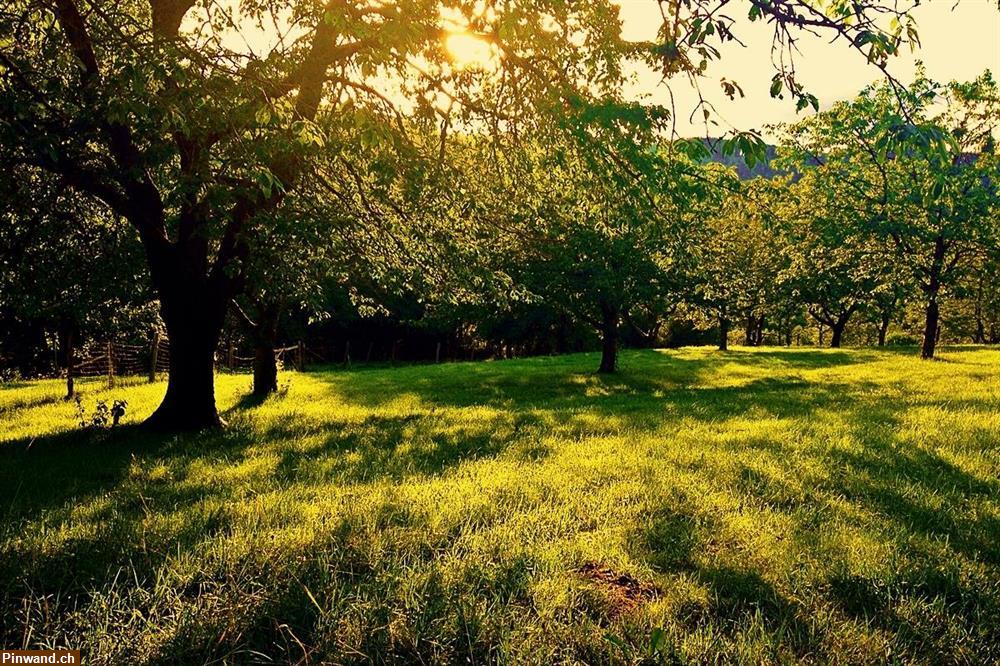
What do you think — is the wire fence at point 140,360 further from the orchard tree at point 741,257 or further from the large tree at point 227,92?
the orchard tree at point 741,257

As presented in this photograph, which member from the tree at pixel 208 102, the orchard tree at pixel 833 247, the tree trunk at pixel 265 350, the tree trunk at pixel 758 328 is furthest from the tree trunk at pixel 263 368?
the tree trunk at pixel 758 328

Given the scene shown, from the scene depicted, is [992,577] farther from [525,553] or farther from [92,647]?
[92,647]

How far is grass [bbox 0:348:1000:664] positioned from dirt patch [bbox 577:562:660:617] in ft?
0.05

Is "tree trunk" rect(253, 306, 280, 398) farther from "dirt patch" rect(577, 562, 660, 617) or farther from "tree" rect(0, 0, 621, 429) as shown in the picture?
"dirt patch" rect(577, 562, 660, 617)

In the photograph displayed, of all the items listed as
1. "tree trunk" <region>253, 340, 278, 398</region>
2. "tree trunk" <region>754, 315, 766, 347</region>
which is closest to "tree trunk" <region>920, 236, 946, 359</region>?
"tree trunk" <region>253, 340, 278, 398</region>

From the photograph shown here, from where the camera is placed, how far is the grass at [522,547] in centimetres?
305

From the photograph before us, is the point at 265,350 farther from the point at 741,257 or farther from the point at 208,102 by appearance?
the point at 741,257

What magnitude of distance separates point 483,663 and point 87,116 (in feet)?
25.8

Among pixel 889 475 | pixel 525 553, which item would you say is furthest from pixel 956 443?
pixel 525 553

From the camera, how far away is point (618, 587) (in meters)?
3.68

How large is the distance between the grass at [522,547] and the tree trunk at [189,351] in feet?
5.33

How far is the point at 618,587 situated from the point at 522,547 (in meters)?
0.79

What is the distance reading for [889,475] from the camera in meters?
6.07

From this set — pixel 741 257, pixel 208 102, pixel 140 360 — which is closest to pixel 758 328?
pixel 741 257
